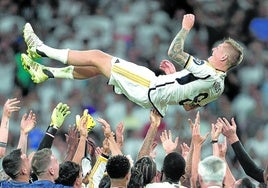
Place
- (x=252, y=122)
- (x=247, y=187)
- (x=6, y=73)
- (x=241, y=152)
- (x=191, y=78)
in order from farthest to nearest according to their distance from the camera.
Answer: (x=6, y=73) → (x=252, y=122) → (x=191, y=78) → (x=241, y=152) → (x=247, y=187)

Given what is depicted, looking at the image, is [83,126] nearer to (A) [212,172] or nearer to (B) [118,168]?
(B) [118,168]

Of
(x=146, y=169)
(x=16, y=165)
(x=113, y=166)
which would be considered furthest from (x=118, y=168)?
(x=16, y=165)

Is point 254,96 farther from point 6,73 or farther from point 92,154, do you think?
point 92,154

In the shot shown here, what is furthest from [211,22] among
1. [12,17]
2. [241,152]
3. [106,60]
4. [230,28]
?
[241,152]

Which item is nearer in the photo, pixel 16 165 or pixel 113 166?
pixel 113 166

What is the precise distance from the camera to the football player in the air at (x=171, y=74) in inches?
374

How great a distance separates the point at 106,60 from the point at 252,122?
4846 mm

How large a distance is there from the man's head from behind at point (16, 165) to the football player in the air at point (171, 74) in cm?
194

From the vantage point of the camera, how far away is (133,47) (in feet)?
51.0

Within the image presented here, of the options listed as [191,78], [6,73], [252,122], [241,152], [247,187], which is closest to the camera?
[247,187]

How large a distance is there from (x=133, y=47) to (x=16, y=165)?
7.71 meters

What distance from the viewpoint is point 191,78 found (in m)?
9.56

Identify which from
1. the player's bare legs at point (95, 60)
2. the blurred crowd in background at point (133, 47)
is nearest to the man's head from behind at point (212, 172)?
the player's bare legs at point (95, 60)

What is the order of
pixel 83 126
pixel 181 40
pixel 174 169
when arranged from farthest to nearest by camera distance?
pixel 181 40
pixel 83 126
pixel 174 169
